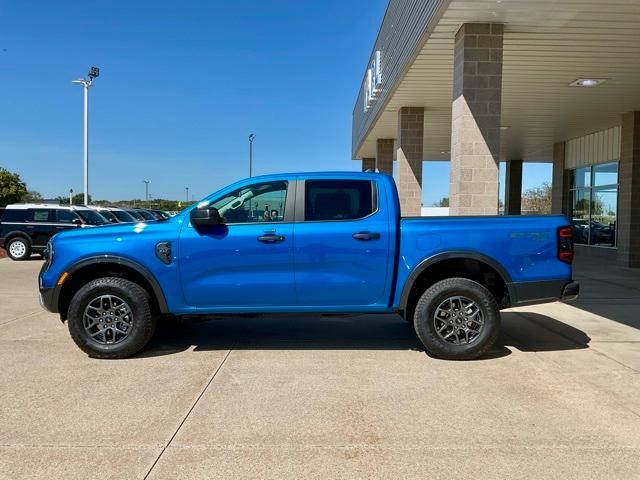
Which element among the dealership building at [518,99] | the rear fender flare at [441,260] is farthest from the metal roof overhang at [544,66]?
the rear fender flare at [441,260]

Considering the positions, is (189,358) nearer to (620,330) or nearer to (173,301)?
(173,301)

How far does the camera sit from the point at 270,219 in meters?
5.75

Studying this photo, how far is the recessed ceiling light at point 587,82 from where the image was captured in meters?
11.7

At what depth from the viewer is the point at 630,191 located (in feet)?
50.5

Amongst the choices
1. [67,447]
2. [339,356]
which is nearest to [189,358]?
[339,356]

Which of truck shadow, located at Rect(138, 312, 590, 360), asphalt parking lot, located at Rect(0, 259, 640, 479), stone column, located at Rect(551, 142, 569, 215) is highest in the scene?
stone column, located at Rect(551, 142, 569, 215)

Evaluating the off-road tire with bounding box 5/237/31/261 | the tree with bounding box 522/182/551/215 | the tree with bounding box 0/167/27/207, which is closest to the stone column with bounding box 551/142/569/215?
the off-road tire with bounding box 5/237/31/261

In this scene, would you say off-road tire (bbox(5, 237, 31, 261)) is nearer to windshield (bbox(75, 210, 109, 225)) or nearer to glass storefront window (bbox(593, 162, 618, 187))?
windshield (bbox(75, 210, 109, 225))

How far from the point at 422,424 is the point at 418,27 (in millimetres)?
7484

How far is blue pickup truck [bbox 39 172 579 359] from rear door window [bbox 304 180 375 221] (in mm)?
11

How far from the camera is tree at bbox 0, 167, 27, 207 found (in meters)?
51.8

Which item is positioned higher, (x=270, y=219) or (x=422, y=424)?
(x=270, y=219)

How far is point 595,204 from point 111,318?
18.2 m

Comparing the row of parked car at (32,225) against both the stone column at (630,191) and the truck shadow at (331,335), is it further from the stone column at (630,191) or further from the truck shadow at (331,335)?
the stone column at (630,191)
